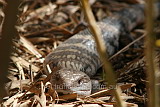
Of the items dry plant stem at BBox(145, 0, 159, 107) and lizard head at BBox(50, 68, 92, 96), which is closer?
dry plant stem at BBox(145, 0, 159, 107)

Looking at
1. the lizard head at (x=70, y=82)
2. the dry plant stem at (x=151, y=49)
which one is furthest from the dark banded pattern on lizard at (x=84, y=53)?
the dry plant stem at (x=151, y=49)

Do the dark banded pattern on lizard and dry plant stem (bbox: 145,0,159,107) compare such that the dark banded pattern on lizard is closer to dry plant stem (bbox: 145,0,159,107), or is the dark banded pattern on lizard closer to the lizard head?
the lizard head

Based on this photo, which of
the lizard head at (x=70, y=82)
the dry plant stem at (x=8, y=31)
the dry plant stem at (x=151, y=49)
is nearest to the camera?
the dry plant stem at (x=8, y=31)

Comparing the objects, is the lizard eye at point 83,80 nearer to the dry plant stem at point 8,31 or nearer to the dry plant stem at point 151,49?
the dry plant stem at point 151,49

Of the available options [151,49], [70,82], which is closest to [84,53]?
[70,82]

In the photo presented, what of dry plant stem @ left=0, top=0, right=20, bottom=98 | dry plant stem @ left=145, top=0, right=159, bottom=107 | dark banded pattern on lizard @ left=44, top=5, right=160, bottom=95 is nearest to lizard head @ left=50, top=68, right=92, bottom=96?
dark banded pattern on lizard @ left=44, top=5, right=160, bottom=95

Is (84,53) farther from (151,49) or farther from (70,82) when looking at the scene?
(151,49)

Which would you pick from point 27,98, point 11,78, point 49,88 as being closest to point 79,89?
point 49,88
